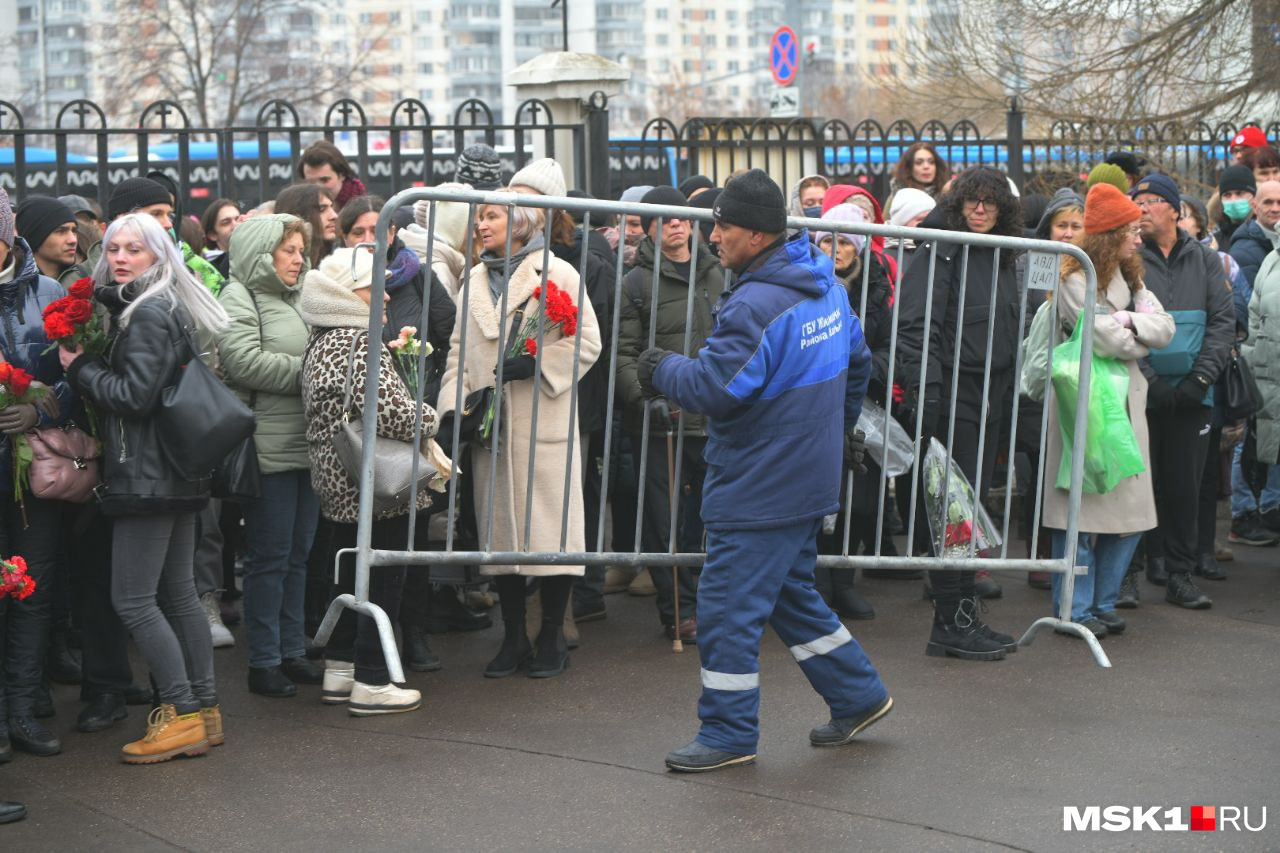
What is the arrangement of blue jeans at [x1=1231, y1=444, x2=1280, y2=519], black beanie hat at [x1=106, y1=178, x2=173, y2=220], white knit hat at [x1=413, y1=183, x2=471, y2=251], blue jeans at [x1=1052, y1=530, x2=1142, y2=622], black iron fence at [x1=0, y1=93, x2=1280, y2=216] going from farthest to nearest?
black iron fence at [x1=0, y1=93, x2=1280, y2=216]
blue jeans at [x1=1231, y1=444, x2=1280, y2=519]
white knit hat at [x1=413, y1=183, x2=471, y2=251]
blue jeans at [x1=1052, y1=530, x2=1142, y2=622]
black beanie hat at [x1=106, y1=178, x2=173, y2=220]

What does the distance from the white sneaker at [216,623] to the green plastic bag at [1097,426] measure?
12.2 feet

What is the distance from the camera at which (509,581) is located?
673 cm

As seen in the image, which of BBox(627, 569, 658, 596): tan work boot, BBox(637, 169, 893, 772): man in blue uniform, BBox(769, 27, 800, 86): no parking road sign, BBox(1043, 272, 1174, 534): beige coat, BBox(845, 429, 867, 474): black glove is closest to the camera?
BBox(637, 169, 893, 772): man in blue uniform

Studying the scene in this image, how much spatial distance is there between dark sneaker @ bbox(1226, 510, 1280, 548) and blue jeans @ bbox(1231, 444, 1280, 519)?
32 millimetres

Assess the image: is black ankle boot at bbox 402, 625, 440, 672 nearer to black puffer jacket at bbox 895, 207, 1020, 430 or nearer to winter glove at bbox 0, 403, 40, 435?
winter glove at bbox 0, 403, 40, 435

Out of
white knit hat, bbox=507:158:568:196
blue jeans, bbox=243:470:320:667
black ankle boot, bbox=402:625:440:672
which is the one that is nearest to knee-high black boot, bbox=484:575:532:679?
black ankle boot, bbox=402:625:440:672

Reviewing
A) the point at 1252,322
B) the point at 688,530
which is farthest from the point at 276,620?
the point at 1252,322

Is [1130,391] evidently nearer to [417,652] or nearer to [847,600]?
[847,600]

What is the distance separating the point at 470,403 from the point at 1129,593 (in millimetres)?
3363

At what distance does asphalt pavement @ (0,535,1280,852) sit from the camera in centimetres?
486

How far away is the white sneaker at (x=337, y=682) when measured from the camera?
20.9ft

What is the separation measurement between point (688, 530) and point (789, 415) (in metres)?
2.30

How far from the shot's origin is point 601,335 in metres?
7.17

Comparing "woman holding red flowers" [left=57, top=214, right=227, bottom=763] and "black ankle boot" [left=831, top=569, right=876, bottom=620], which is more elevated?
"woman holding red flowers" [left=57, top=214, right=227, bottom=763]
